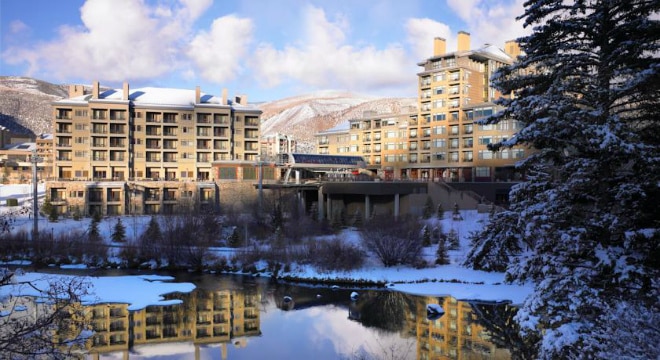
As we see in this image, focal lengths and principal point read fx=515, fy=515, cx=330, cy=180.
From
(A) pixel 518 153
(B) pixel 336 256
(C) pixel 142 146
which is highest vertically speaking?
(C) pixel 142 146

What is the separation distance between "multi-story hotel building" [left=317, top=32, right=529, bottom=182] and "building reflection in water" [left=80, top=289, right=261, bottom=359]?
42.9 metres

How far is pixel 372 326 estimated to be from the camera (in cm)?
2592

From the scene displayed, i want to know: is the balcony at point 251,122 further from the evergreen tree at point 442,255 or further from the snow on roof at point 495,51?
the evergreen tree at point 442,255

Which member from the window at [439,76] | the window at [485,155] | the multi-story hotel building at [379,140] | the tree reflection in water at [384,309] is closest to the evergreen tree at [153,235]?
the tree reflection in water at [384,309]

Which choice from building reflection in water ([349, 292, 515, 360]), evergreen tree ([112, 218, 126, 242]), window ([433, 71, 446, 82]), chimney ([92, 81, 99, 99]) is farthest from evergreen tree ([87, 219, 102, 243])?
window ([433, 71, 446, 82])

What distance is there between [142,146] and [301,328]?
5250 centimetres

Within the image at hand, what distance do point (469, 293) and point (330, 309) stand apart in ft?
29.9

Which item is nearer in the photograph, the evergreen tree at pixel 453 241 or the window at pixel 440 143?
the evergreen tree at pixel 453 241

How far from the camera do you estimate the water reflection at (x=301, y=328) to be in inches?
875

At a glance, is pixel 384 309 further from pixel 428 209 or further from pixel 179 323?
pixel 428 209

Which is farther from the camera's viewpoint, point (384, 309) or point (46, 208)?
point (46, 208)

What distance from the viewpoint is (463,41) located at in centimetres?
7594

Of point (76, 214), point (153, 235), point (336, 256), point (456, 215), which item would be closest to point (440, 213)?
point (456, 215)

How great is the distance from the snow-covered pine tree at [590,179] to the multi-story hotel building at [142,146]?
54867 mm
